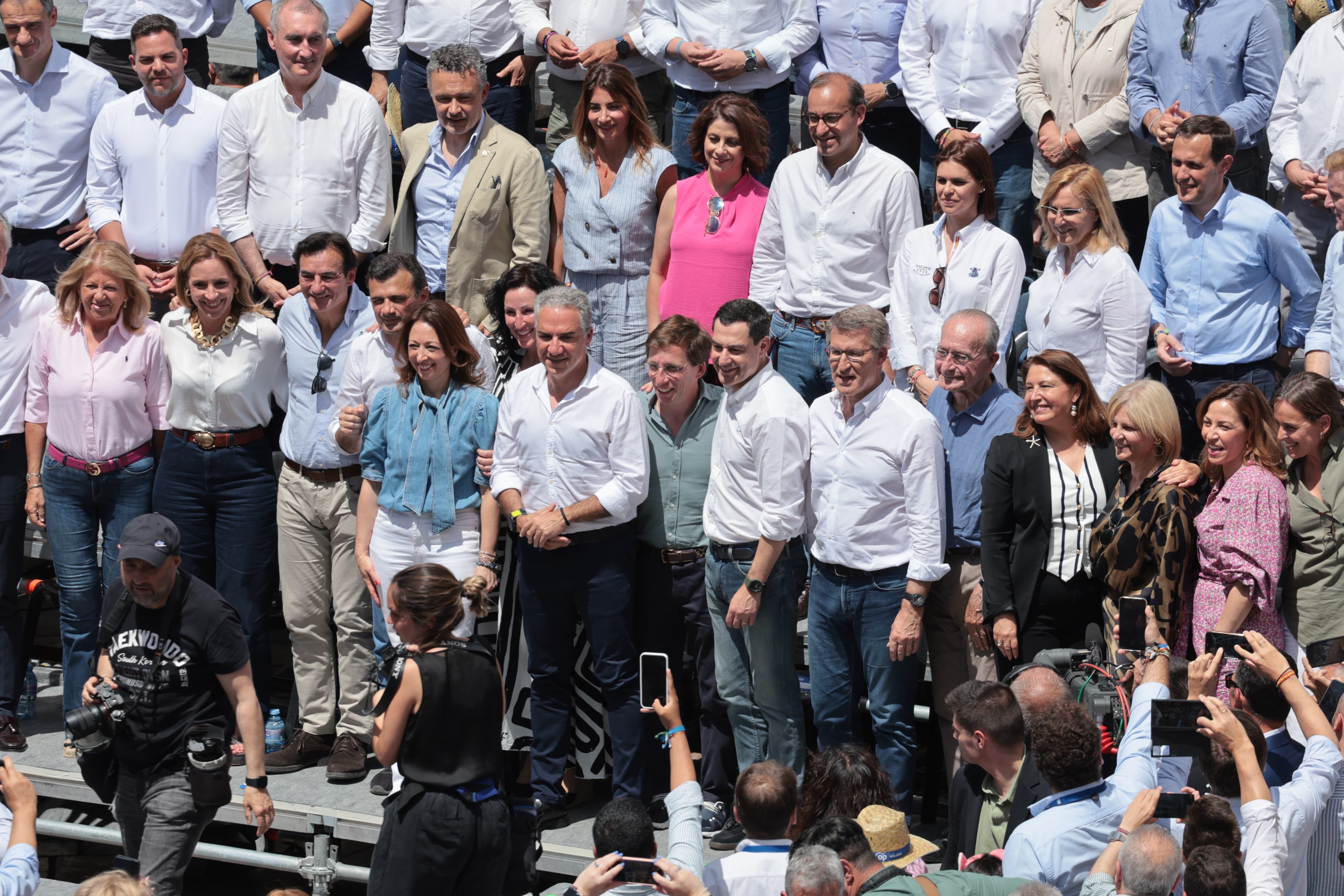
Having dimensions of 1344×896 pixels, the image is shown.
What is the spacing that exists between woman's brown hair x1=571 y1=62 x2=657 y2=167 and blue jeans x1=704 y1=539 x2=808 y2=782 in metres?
2.23

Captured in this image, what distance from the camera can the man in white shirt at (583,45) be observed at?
7984mm

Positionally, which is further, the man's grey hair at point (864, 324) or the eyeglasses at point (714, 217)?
the eyeglasses at point (714, 217)

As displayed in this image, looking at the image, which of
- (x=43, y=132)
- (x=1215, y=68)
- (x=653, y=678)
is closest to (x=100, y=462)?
(x=43, y=132)

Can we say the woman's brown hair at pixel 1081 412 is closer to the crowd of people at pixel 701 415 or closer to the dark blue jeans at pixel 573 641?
the crowd of people at pixel 701 415

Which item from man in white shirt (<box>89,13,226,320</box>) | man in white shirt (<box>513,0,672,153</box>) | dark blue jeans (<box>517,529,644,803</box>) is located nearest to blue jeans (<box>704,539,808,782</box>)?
dark blue jeans (<box>517,529,644,803</box>)

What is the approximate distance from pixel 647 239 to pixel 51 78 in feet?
11.5

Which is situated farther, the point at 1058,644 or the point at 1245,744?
the point at 1058,644

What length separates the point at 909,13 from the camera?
7734mm

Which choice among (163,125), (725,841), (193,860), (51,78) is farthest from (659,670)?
(51,78)

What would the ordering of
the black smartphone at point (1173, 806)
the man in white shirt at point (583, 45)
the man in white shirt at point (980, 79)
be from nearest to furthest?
the black smartphone at point (1173, 806) < the man in white shirt at point (980, 79) < the man in white shirt at point (583, 45)

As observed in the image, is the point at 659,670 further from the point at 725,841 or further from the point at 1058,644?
the point at 1058,644

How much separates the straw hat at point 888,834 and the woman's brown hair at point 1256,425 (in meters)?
1.93

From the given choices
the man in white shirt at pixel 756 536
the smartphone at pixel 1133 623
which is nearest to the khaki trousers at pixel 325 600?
the man in white shirt at pixel 756 536

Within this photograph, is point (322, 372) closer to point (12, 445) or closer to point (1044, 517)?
point (12, 445)
